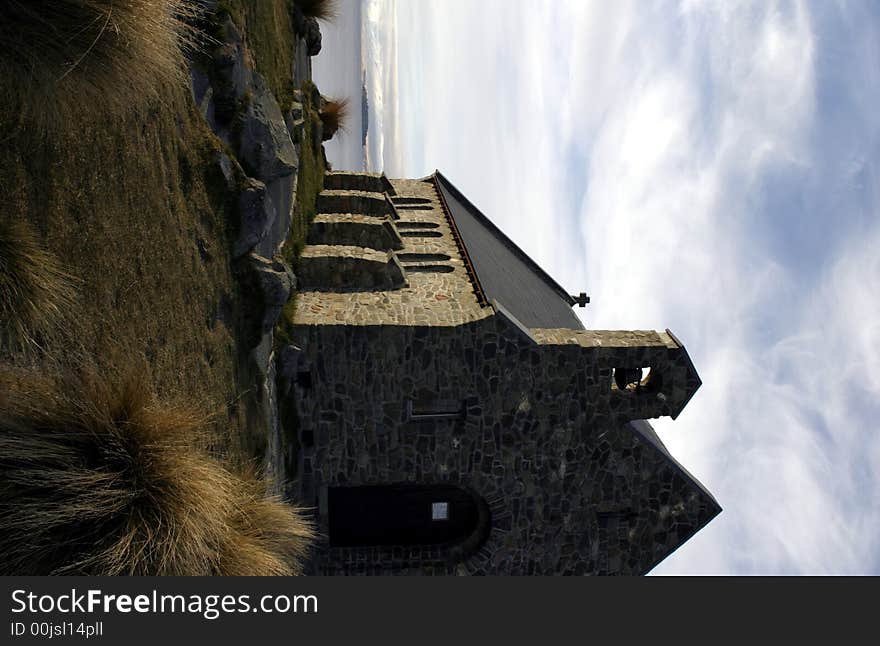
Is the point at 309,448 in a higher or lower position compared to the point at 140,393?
lower

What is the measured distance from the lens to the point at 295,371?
12.4 m

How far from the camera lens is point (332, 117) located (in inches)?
754

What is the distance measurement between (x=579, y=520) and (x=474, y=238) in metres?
11.4

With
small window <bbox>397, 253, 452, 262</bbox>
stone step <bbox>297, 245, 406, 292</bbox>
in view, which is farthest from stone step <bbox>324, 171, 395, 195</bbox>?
stone step <bbox>297, 245, 406, 292</bbox>

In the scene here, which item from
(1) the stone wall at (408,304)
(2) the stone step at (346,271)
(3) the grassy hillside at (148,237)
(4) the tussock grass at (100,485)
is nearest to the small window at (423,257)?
(1) the stone wall at (408,304)

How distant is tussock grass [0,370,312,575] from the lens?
4977 mm

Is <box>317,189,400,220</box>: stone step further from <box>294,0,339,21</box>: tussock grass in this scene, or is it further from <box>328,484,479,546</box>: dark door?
<box>328,484,479,546</box>: dark door

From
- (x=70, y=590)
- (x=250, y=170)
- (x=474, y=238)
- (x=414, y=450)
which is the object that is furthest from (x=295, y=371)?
(x=474, y=238)

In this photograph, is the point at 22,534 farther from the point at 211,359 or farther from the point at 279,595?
the point at 211,359

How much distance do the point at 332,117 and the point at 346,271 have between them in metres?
7.41

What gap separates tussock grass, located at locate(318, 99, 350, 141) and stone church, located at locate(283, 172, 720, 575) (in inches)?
215

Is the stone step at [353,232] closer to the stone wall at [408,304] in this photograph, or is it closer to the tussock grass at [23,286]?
the stone wall at [408,304]

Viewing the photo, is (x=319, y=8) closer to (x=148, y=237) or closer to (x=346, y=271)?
(x=346, y=271)

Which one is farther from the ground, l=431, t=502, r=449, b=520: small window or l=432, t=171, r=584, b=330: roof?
l=432, t=171, r=584, b=330: roof
